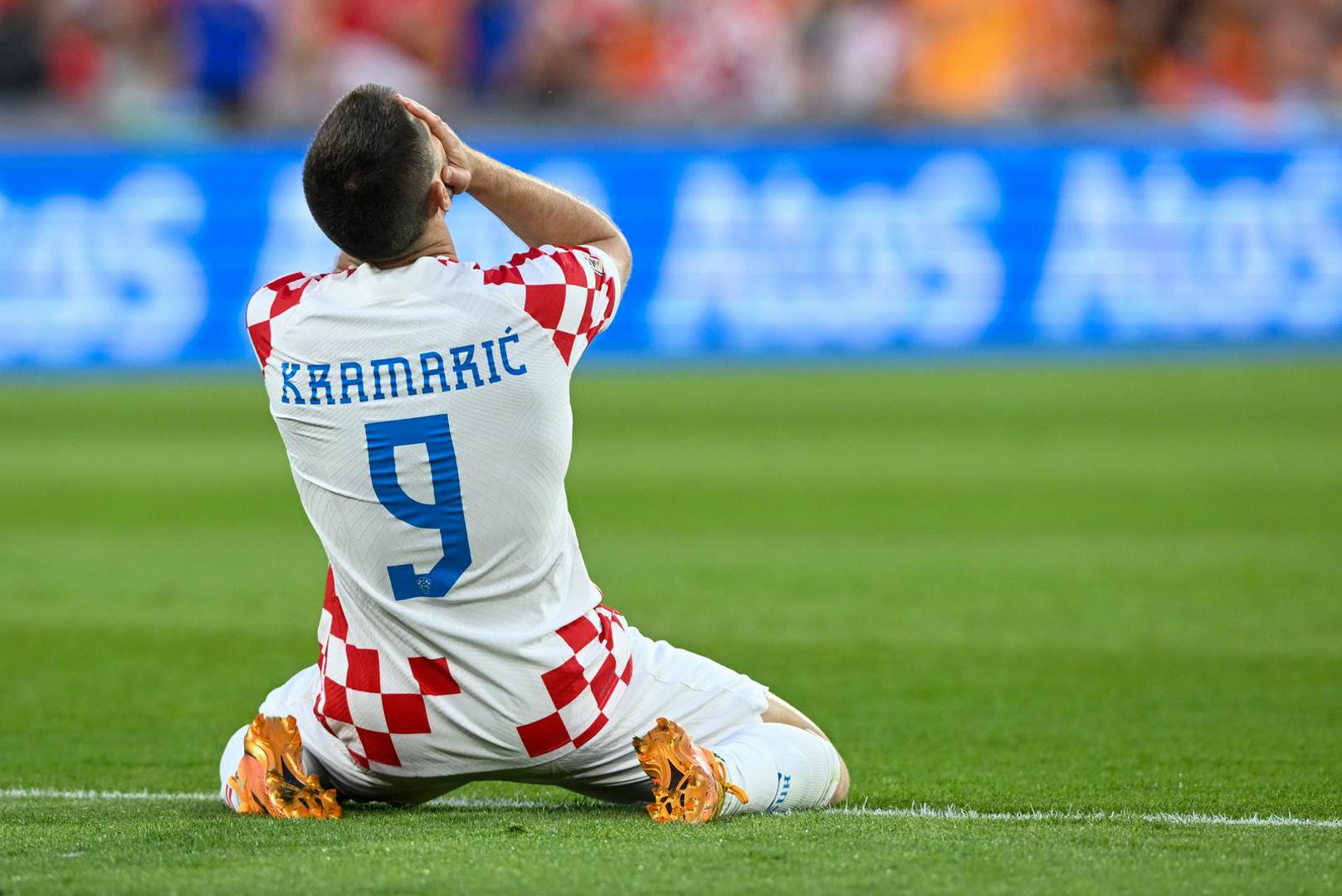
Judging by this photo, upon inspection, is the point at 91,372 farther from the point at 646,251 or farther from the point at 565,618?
the point at 565,618

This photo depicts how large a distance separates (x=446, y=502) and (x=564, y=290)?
Answer: 0.49m

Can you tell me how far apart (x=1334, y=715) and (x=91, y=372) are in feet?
41.5

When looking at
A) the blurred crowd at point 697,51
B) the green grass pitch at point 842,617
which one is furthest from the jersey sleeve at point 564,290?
the blurred crowd at point 697,51

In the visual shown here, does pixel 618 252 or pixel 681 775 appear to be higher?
pixel 618 252

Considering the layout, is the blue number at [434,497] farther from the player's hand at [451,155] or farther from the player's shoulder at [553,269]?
the player's hand at [451,155]

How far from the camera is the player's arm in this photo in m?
4.23

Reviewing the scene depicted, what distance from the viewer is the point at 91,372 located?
16.6 m

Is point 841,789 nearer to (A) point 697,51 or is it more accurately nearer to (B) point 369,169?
(B) point 369,169

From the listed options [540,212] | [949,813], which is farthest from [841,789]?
[540,212]

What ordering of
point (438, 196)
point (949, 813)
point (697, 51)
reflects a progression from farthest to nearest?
point (697, 51), point (949, 813), point (438, 196)

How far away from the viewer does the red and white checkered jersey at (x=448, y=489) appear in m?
4.05

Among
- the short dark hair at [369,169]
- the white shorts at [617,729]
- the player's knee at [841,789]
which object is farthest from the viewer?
the player's knee at [841,789]

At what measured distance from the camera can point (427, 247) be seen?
4113 millimetres

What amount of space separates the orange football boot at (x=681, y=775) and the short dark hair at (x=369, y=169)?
3.74 feet
